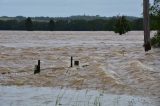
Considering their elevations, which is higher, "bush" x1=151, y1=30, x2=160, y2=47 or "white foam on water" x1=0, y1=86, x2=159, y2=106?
"bush" x1=151, y1=30, x2=160, y2=47

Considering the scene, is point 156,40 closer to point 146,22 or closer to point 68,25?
point 146,22

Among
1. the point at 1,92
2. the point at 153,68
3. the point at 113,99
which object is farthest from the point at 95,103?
the point at 153,68

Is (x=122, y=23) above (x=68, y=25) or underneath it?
above

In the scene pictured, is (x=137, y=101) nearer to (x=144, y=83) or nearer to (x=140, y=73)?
(x=144, y=83)

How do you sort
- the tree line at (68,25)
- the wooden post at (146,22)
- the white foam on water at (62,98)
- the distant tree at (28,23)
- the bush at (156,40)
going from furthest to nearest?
the tree line at (68,25) < the distant tree at (28,23) < the bush at (156,40) < the wooden post at (146,22) < the white foam on water at (62,98)

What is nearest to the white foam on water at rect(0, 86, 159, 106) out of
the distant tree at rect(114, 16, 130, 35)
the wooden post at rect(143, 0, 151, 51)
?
the wooden post at rect(143, 0, 151, 51)

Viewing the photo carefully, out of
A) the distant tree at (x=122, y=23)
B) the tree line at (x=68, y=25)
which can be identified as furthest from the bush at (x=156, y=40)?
the tree line at (x=68, y=25)

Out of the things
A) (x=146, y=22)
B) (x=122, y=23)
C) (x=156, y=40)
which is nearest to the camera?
(x=146, y=22)

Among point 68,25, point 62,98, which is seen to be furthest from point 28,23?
point 62,98

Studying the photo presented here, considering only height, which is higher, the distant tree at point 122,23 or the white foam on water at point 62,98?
the distant tree at point 122,23

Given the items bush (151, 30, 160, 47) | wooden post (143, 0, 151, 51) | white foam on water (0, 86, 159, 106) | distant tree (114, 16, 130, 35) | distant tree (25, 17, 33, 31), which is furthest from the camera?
distant tree (25, 17, 33, 31)

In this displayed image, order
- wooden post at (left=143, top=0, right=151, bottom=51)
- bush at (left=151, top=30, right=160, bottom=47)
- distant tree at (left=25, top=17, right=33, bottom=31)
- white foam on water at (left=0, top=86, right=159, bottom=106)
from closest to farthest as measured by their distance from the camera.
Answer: white foam on water at (left=0, top=86, right=159, bottom=106), wooden post at (left=143, top=0, right=151, bottom=51), bush at (left=151, top=30, right=160, bottom=47), distant tree at (left=25, top=17, right=33, bottom=31)

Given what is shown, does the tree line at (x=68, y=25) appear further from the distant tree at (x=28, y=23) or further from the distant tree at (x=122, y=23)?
the distant tree at (x=122, y=23)

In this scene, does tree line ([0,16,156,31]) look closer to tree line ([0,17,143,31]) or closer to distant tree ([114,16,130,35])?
tree line ([0,17,143,31])
